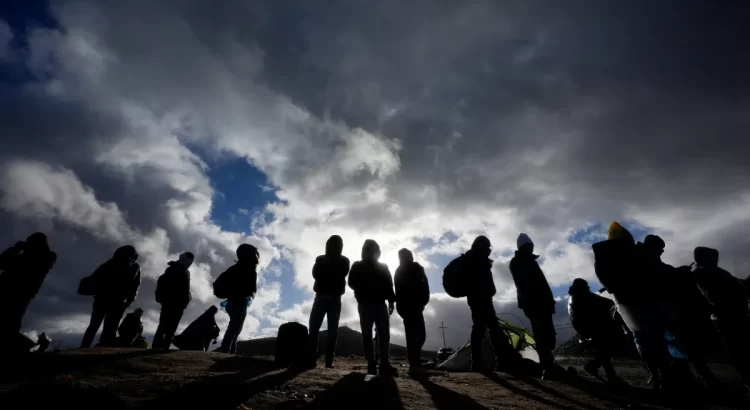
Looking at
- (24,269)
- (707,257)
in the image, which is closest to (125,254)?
(24,269)

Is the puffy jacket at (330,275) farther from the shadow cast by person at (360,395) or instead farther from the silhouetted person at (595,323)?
the silhouetted person at (595,323)

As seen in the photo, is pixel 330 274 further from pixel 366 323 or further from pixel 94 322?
pixel 94 322

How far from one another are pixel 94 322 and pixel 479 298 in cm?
854

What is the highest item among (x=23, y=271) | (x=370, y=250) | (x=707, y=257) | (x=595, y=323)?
(x=370, y=250)

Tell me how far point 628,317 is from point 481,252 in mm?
3139

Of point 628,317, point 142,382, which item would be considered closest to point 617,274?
point 628,317

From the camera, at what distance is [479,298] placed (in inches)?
274

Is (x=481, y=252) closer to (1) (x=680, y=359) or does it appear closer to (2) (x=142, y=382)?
(1) (x=680, y=359)

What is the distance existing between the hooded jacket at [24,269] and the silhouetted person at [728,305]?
12739mm

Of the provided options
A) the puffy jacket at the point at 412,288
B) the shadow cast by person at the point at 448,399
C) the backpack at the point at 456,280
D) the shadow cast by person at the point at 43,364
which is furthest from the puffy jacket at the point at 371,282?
the shadow cast by person at the point at 43,364

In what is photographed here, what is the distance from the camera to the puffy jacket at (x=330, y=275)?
6.55 m

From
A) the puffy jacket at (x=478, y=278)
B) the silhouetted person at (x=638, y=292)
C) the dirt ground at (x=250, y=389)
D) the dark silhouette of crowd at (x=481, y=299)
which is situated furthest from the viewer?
the puffy jacket at (x=478, y=278)

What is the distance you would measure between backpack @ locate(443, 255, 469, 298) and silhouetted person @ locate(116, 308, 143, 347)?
1093 cm

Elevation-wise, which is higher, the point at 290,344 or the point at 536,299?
the point at 536,299
